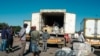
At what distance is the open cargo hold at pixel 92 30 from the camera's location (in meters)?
22.1

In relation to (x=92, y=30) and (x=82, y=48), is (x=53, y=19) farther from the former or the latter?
(x=82, y=48)

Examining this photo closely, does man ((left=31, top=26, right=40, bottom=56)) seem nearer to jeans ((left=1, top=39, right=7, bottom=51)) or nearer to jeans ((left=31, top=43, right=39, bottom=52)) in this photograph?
jeans ((left=31, top=43, right=39, bottom=52))

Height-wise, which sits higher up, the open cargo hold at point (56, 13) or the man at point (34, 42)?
the open cargo hold at point (56, 13)

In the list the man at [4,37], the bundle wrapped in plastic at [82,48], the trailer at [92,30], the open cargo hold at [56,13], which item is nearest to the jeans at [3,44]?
the man at [4,37]

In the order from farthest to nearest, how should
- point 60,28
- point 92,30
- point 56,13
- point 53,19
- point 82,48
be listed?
point 53,19
point 92,30
point 60,28
point 56,13
point 82,48

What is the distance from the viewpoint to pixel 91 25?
2225 centimetres

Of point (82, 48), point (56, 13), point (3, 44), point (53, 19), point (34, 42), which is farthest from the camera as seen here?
point (53, 19)

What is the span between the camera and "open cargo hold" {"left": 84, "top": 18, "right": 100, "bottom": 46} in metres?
22.1

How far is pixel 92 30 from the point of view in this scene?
73.1 ft

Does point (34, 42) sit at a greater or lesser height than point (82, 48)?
greater

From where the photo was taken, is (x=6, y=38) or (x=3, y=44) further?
(x=6, y=38)

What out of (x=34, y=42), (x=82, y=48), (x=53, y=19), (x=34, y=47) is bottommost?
(x=82, y=48)

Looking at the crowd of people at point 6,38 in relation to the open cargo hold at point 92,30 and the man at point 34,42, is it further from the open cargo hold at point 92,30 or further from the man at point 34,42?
the open cargo hold at point 92,30

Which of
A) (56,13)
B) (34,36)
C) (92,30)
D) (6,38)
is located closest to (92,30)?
(92,30)
